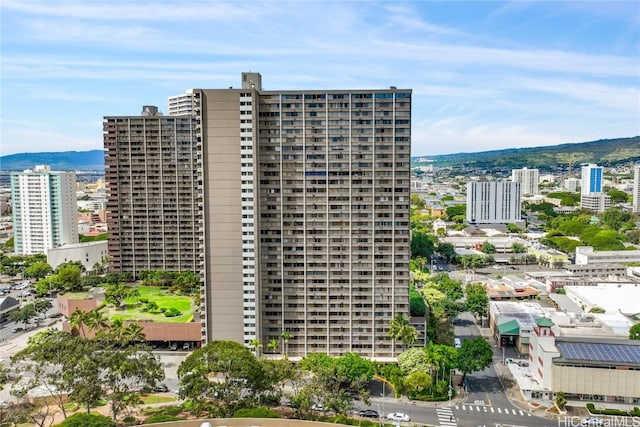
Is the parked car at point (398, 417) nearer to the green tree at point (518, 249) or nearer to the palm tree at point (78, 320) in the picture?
the palm tree at point (78, 320)

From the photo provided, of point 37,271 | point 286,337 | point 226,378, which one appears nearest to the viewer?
point 226,378

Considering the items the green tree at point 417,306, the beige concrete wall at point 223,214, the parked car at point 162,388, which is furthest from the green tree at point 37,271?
the green tree at point 417,306

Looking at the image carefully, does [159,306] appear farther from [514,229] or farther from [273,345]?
[514,229]

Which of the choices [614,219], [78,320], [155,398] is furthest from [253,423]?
[614,219]

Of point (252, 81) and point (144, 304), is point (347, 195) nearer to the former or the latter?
point (252, 81)

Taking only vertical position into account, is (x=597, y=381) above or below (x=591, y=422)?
above

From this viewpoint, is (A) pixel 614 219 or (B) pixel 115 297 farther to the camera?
(A) pixel 614 219

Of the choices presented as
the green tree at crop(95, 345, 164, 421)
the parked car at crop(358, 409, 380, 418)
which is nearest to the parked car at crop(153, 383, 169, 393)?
the green tree at crop(95, 345, 164, 421)

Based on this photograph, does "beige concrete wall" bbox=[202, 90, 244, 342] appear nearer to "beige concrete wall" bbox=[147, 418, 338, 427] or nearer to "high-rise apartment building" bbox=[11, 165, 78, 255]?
"beige concrete wall" bbox=[147, 418, 338, 427]
